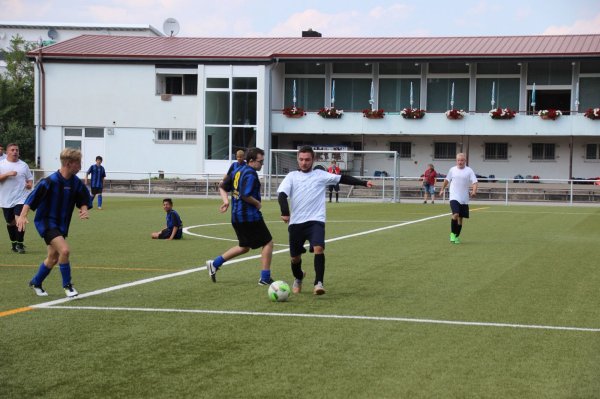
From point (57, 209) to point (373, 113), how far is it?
4387cm

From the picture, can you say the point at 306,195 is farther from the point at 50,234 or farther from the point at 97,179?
the point at 97,179

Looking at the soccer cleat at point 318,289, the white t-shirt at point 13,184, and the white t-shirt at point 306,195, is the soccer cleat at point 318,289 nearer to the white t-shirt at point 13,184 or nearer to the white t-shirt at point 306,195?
the white t-shirt at point 306,195

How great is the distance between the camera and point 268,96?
54.2 meters

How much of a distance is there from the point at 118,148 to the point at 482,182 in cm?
2278

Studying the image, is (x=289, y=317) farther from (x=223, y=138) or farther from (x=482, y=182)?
(x=223, y=138)

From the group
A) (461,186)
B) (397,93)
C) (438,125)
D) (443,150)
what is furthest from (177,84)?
(461,186)

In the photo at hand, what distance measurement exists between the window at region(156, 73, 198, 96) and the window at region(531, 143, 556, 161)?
70.2 ft

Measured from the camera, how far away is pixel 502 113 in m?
51.5

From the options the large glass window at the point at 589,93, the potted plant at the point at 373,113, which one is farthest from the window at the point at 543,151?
the potted plant at the point at 373,113

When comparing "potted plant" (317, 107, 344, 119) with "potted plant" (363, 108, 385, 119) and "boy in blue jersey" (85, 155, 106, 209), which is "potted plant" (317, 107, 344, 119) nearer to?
"potted plant" (363, 108, 385, 119)

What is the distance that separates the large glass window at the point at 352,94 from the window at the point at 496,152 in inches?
319

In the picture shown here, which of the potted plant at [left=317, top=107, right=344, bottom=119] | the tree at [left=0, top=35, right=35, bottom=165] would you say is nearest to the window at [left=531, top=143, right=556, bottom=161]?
the potted plant at [left=317, top=107, right=344, bottom=119]

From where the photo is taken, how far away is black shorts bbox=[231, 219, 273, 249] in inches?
442

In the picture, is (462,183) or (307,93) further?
(307,93)
